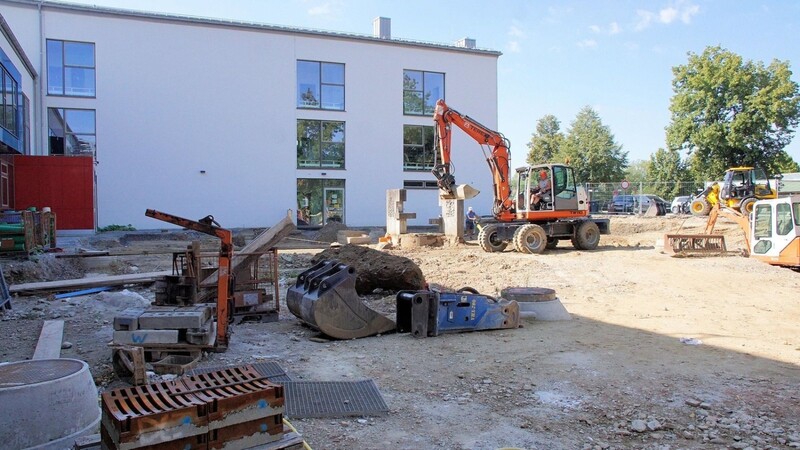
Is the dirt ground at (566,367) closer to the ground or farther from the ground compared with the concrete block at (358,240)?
closer to the ground

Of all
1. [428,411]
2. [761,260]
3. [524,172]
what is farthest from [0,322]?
[761,260]

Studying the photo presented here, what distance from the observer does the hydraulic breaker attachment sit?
7.61m

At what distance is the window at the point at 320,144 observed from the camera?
30.2 meters

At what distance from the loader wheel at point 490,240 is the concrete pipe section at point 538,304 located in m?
9.47

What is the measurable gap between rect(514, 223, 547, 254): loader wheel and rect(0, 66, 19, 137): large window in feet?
49.8

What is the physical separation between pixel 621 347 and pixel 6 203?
18319 millimetres

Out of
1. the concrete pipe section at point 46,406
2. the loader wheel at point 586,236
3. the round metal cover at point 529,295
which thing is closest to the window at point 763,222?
the loader wheel at point 586,236

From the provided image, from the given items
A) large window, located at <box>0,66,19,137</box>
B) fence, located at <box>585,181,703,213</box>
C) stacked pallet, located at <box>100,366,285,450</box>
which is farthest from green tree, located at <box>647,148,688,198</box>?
stacked pallet, located at <box>100,366,285,450</box>

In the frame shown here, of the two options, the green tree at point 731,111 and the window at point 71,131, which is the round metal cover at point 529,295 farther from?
the green tree at point 731,111

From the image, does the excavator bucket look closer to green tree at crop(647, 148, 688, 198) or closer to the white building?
the white building

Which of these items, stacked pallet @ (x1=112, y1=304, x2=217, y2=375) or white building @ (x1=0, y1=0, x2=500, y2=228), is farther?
white building @ (x1=0, y1=0, x2=500, y2=228)

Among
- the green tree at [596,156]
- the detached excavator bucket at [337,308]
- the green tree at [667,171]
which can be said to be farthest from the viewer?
the green tree at [596,156]

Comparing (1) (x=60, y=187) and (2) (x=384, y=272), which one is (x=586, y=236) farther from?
(1) (x=60, y=187)

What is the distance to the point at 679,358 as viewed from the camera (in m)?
6.66
